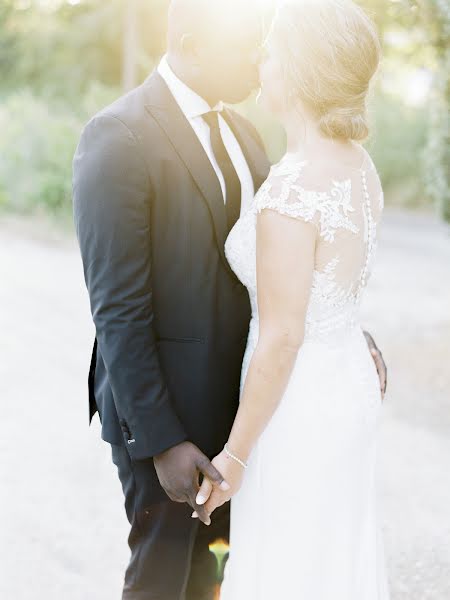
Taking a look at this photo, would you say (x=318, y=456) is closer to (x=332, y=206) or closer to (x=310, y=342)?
(x=310, y=342)

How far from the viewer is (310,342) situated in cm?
243

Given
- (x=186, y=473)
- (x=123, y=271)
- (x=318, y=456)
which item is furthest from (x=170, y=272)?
(x=318, y=456)

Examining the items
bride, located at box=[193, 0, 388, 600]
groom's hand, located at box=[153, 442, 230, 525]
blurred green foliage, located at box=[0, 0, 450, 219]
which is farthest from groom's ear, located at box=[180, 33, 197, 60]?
groom's hand, located at box=[153, 442, 230, 525]

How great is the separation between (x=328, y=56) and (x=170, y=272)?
757 mm

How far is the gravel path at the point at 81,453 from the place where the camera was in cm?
387

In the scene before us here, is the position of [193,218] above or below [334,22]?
below

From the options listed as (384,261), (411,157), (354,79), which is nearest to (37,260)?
(384,261)

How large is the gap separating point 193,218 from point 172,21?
602mm


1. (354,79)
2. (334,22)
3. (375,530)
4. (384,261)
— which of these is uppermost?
(334,22)

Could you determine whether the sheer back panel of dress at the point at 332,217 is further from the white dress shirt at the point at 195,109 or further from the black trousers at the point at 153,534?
the black trousers at the point at 153,534

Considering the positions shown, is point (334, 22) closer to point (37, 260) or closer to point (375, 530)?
point (375, 530)

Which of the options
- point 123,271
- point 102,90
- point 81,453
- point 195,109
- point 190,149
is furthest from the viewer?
point 102,90

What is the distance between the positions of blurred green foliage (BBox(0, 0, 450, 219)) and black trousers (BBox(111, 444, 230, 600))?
1.30 m

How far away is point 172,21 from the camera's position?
7.97 feet
